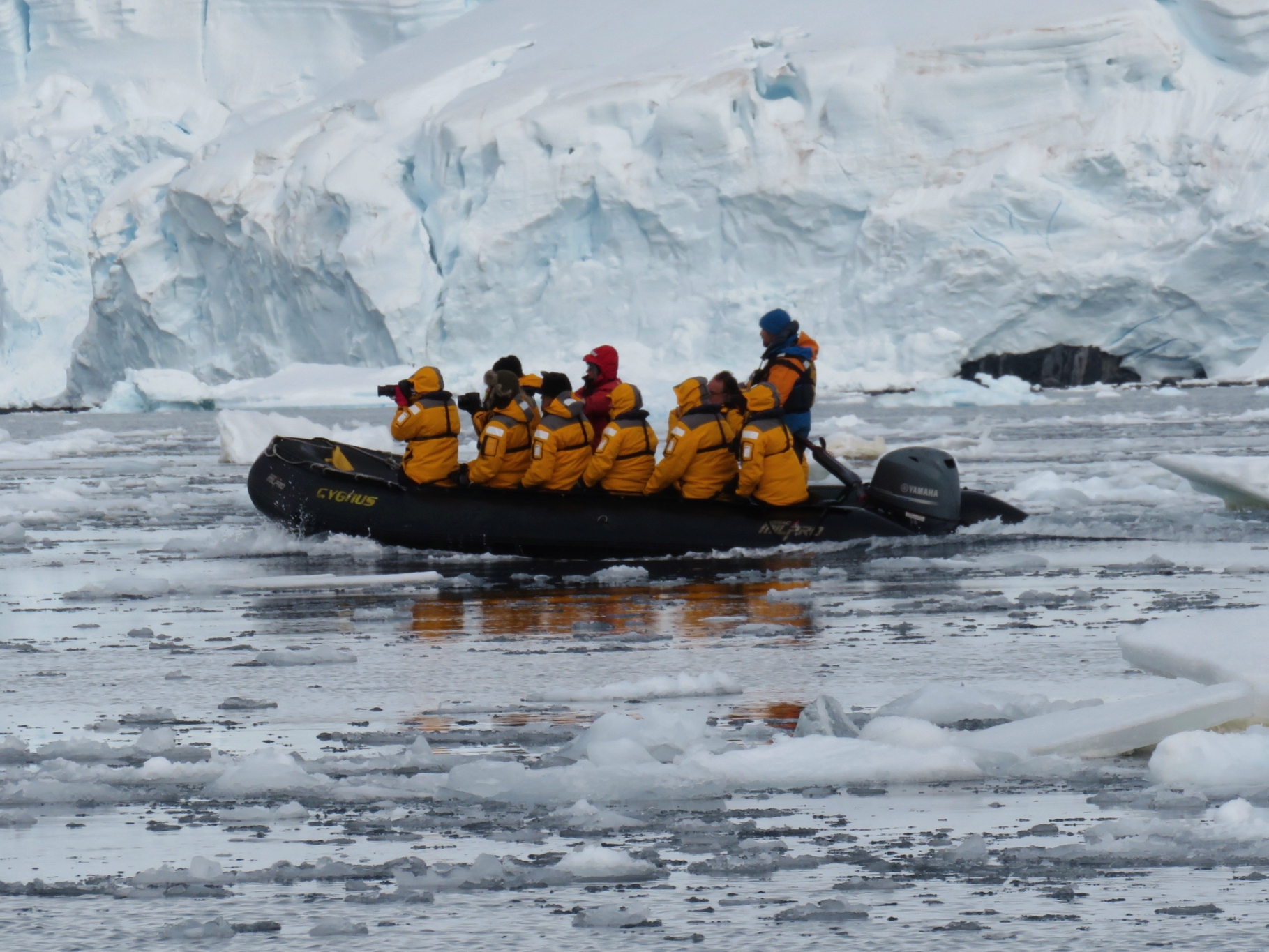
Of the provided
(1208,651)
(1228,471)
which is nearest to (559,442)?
(1228,471)

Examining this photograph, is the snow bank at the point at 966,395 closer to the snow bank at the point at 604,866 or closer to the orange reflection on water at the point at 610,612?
the orange reflection on water at the point at 610,612

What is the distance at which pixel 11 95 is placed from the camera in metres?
47.7

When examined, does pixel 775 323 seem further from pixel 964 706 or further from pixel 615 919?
pixel 615 919

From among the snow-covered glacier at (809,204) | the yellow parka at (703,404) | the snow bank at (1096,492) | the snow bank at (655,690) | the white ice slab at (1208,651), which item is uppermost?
the snow-covered glacier at (809,204)

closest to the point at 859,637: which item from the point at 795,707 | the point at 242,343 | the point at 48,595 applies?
the point at 795,707

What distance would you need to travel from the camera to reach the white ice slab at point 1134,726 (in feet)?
11.7

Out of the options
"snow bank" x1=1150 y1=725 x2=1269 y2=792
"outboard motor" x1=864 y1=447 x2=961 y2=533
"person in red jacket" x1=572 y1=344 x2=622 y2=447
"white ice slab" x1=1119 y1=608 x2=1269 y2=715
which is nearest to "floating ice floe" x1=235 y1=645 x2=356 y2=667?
"white ice slab" x1=1119 y1=608 x2=1269 y2=715

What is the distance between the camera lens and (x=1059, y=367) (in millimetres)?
31828

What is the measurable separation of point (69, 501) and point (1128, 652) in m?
10.6

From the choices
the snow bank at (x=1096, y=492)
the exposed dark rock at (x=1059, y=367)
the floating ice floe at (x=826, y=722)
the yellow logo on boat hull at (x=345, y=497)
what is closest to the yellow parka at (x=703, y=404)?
the yellow logo on boat hull at (x=345, y=497)

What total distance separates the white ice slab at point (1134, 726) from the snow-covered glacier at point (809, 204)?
26.4 meters

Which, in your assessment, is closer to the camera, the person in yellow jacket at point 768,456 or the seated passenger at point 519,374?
the person in yellow jacket at point 768,456

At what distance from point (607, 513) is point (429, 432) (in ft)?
4.05

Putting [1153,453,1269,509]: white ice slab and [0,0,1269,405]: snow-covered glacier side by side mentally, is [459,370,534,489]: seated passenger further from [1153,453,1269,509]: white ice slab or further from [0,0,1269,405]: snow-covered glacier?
[0,0,1269,405]: snow-covered glacier
